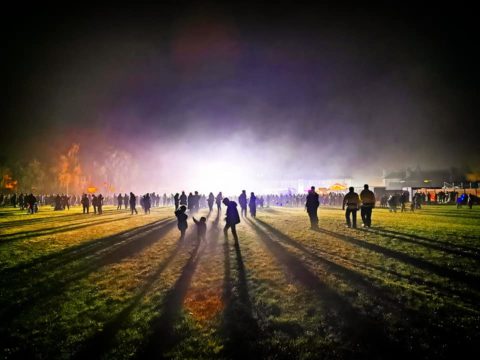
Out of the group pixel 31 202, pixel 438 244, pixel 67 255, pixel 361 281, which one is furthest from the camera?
pixel 31 202

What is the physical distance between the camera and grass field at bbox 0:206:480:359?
13.5ft

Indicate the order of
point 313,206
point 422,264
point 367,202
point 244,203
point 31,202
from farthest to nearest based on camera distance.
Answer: point 31,202 < point 244,203 < point 313,206 < point 367,202 < point 422,264

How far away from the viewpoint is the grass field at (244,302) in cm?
411

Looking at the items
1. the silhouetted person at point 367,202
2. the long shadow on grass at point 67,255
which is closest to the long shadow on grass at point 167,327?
the long shadow on grass at point 67,255

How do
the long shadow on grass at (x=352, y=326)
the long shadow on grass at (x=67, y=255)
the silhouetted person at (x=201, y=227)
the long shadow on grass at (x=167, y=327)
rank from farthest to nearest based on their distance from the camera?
the silhouetted person at (x=201, y=227) → the long shadow on grass at (x=67, y=255) → the long shadow on grass at (x=167, y=327) → the long shadow on grass at (x=352, y=326)

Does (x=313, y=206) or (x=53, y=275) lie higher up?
(x=313, y=206)

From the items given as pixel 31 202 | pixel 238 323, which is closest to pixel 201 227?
pixel 238 323

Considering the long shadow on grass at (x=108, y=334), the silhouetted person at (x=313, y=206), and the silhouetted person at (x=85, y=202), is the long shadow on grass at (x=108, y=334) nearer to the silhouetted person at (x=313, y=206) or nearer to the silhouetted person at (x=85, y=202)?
the silhouetted person at (x=313, y=206)

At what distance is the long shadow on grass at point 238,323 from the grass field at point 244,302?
3 cm

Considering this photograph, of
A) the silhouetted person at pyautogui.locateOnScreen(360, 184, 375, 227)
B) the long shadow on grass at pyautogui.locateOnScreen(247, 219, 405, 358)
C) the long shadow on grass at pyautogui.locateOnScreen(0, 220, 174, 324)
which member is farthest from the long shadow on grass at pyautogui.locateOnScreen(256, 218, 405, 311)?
the long shadow on grass at pyautogui.locateOnScreen(0, 220, 174, 324)

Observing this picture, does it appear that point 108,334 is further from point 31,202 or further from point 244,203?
point 31,202

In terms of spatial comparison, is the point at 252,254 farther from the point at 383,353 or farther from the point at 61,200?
the point at 61,200

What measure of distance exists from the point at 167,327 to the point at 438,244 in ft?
35.4

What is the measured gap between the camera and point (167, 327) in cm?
472
